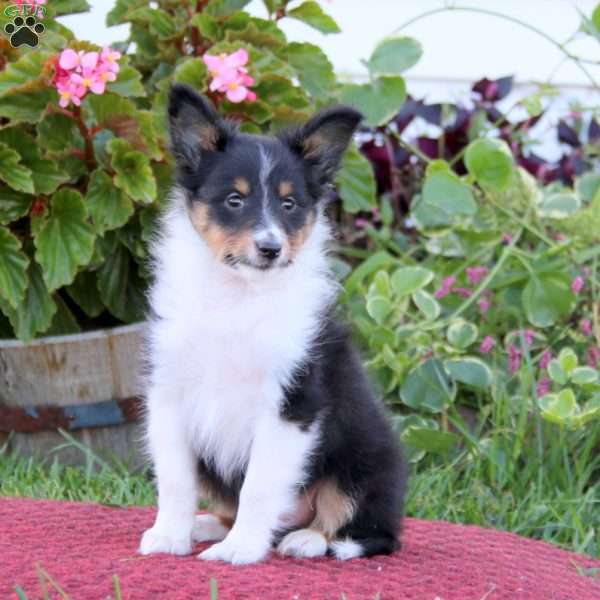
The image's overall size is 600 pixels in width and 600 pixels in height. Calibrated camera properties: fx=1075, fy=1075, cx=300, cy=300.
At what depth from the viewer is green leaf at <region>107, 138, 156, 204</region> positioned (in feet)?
14.9

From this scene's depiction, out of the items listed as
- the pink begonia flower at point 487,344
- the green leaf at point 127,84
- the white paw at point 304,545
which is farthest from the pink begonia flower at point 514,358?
the green leaf at point 127,84

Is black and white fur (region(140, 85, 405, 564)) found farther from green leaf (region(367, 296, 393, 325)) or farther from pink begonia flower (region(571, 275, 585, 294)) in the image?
pink begonia flower (region(571, 275, 585, 294))

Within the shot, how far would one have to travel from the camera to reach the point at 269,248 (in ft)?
10.6

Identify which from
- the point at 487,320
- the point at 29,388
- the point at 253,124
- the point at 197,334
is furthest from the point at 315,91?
the point at 197,334

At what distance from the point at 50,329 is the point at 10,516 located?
1319 mm

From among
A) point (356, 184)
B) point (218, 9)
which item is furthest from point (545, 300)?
point (218, 9)

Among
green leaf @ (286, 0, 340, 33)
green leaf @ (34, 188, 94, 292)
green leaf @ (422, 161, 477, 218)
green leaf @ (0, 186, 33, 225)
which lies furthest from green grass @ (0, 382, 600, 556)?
green leaf @ (286, 0, 340, 33)

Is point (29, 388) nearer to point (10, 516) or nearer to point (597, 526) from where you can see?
point (10, 516)

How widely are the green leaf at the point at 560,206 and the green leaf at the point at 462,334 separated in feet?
2.89

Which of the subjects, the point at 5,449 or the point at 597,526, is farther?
the point at 5,449

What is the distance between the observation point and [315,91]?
5453 mm

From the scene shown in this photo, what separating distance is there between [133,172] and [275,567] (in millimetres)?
2025

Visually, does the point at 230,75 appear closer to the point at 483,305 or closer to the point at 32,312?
the point at 32,312

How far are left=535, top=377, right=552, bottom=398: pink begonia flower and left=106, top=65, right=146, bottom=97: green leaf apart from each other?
226cm
